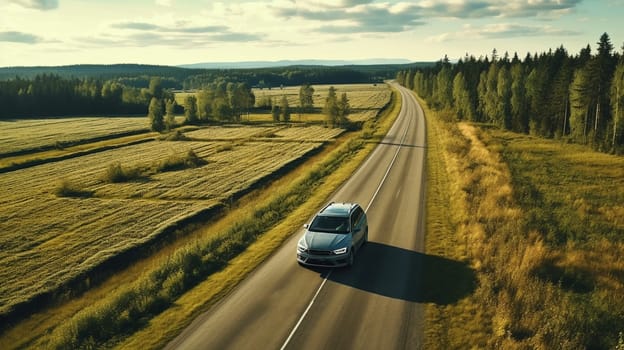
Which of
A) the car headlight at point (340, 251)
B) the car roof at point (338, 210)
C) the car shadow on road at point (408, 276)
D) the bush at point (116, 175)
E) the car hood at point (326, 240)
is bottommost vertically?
the bush at point (116, 175)

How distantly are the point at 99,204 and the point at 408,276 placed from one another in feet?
99.8

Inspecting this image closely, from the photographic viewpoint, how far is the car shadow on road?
15977 mm

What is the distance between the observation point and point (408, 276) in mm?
17594

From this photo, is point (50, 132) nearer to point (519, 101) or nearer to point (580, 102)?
point (519, 101)

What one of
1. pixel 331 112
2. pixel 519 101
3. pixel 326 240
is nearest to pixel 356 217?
pixel 326 240

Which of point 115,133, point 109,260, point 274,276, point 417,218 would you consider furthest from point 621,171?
point 115,133

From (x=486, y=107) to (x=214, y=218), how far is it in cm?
7724

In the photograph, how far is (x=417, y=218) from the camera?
2566 centimetres

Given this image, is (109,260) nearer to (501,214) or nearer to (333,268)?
(333,268)

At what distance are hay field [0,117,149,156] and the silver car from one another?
2738 inches

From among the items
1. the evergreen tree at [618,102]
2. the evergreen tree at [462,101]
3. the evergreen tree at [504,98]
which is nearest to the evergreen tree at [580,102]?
the evergreen tree at [618,102]

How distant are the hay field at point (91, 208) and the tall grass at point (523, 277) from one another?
19.7 m

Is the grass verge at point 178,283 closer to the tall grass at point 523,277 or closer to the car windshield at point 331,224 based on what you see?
the car windshield at point 331,224

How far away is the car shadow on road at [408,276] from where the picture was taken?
15977 millimetres
